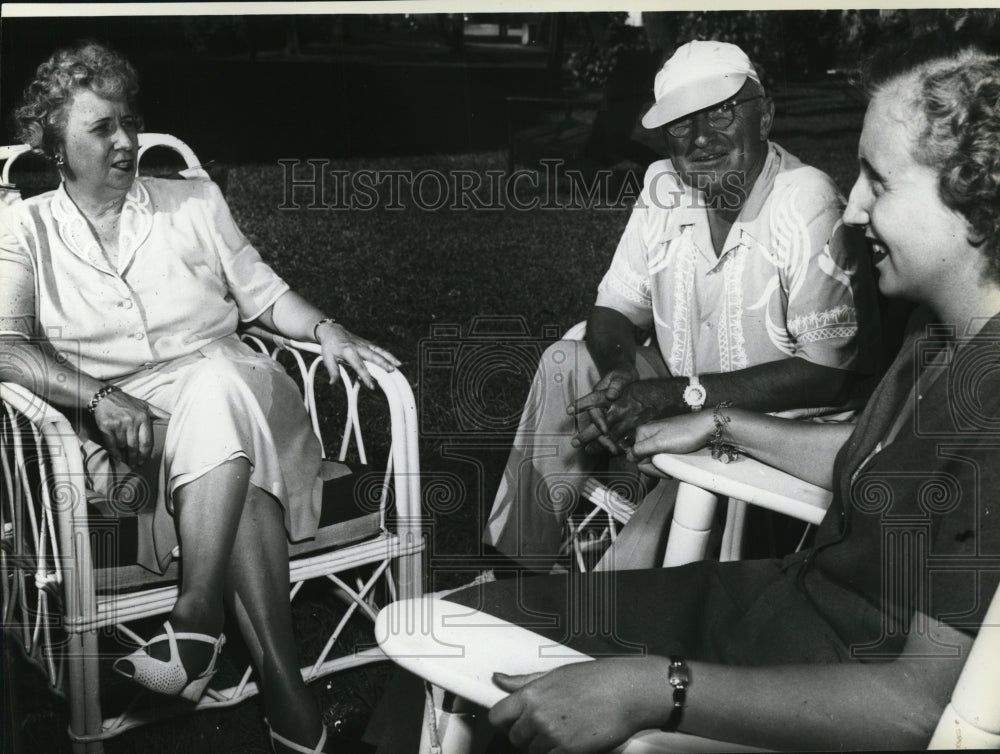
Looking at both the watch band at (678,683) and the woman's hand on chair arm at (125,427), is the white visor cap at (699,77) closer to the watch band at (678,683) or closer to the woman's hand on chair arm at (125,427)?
the watch band at (678,683)

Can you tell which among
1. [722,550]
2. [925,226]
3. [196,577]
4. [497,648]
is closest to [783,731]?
[497,648]

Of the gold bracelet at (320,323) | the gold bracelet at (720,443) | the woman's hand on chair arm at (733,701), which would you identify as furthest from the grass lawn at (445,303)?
the woman's hand on chair arm at (733,701)

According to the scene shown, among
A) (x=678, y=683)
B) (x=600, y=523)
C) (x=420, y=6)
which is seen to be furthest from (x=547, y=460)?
(x=420, y=6)

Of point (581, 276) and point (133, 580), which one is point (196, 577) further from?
point (581, 276)

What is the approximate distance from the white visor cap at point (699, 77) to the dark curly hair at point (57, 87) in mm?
1287

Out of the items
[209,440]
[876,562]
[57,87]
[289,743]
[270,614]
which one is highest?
[57,87]

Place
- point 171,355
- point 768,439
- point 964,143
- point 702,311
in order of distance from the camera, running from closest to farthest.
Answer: point 964,143
point 768,439
point 171,355
point 702,311

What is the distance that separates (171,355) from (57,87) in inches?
26.3

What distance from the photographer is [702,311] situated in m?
2.57

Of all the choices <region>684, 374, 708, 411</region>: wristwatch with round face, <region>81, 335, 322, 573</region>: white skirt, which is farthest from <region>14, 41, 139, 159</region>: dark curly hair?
<region>684, 374, 708, 411</region>: wristwatch with round face

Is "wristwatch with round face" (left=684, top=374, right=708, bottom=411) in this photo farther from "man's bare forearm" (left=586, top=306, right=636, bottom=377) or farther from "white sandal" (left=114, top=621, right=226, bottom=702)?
"white sandal" (left=114, top=621, right=226, bottom=702)

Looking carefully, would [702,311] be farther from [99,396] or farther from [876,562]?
[99,396]

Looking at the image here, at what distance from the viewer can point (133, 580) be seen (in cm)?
241

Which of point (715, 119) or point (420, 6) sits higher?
point (420, 6)
